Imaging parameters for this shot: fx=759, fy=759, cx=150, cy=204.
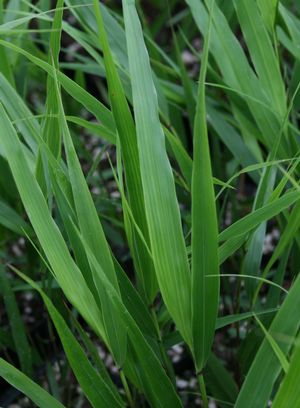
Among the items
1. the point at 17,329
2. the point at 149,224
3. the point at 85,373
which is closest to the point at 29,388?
the point at 85,373

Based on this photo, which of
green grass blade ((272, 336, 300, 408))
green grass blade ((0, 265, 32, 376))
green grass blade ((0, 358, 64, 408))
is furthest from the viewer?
green grass blade ((0, 265, 32, 376))

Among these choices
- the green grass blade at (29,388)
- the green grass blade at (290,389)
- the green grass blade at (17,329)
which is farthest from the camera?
the green grass blade at (17,329)

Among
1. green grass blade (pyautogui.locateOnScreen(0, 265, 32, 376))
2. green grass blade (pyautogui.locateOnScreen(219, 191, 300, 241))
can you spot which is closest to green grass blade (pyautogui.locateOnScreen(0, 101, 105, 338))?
green grass blade (pyautogui.locateOnScreen(219, 191, 300, 241))

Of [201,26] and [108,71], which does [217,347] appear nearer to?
[201,26]

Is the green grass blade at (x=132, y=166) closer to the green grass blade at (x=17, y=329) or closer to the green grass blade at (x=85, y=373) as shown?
the green grass blade at (x=85, y=373)

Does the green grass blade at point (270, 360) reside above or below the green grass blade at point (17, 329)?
above

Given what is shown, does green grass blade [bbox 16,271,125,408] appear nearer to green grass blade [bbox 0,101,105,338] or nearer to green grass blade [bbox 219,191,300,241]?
green grass blade [bbox 0,101,105,338]

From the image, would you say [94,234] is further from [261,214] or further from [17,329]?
[17,329]

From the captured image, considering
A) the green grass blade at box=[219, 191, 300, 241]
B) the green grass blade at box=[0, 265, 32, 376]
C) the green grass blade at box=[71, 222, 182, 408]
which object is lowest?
the green grass blade at box=[0, 265, 32, 376]

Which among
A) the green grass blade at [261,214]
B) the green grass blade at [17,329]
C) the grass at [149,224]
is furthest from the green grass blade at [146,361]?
the green grass blade at [17,329]
